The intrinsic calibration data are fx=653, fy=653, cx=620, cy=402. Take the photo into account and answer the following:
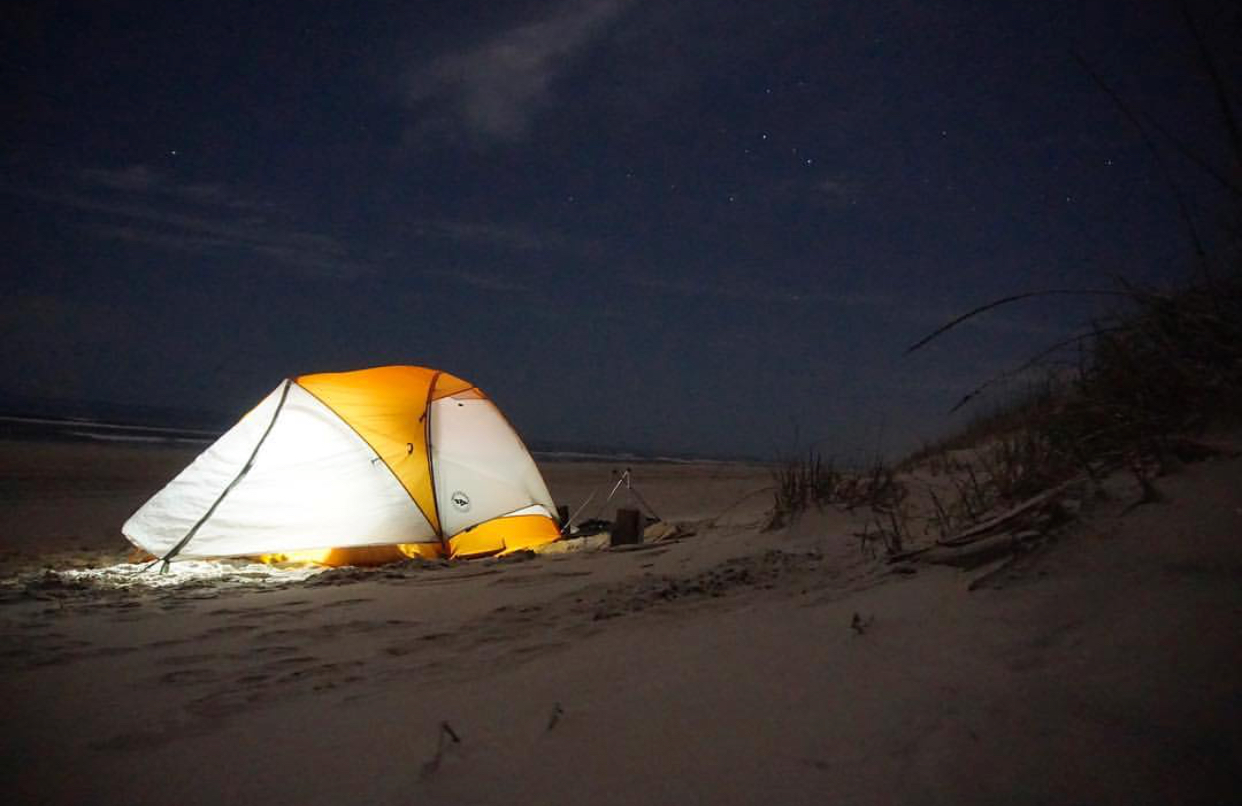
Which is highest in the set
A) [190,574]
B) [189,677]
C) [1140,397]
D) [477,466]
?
[477,466]

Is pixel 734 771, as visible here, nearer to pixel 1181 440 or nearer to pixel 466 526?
pixel 1181 440

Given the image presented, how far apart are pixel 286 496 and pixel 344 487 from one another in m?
0.47

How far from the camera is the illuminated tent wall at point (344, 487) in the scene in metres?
5.45

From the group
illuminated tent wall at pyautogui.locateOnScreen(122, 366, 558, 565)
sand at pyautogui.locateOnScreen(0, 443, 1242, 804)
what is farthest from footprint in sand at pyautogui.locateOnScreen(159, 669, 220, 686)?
illuminated tent wall at pyautogui.locateOnScreen(122, 366, 558, 565)

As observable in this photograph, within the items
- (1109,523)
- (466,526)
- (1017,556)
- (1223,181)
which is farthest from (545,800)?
(466,526)

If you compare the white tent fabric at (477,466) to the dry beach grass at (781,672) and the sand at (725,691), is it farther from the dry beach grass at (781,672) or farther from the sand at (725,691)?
the sand at (725,691)

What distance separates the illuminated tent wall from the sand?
7.26 feet

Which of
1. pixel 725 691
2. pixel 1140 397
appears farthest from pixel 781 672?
pixel 1140 397

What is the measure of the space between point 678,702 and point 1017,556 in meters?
1.13

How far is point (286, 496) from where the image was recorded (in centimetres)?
562

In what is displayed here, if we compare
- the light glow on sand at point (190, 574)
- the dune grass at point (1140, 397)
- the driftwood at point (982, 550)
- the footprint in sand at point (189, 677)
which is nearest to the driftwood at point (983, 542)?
the driftwood at point (982, 550)

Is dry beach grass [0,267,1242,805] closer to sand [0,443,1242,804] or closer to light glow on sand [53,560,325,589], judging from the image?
→ sand [0,443,1242,804]

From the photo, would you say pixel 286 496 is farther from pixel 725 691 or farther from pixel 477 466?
pixel 725 691

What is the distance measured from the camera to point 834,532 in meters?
3.85
